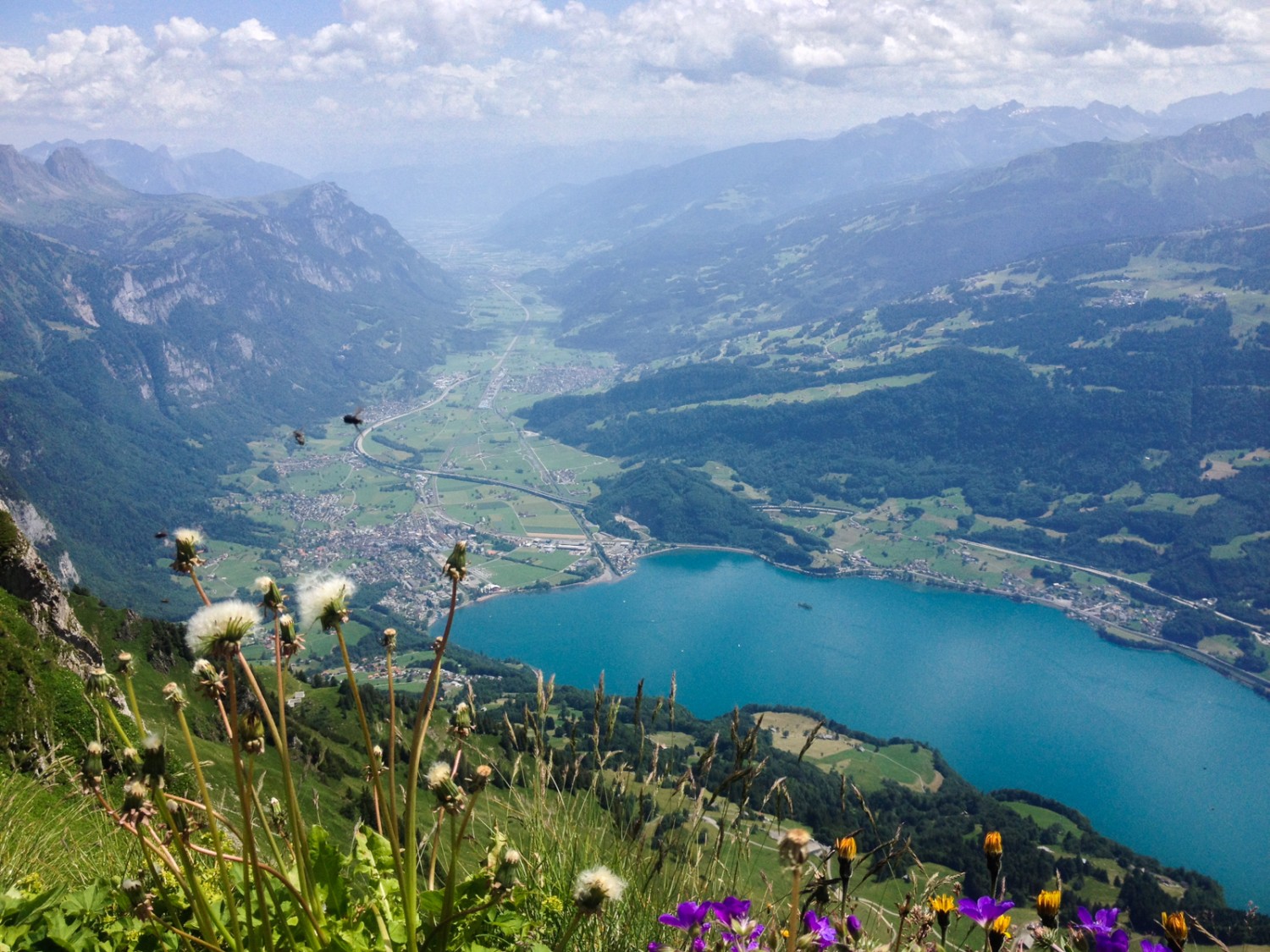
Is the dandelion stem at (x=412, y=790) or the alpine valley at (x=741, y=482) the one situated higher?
the dandelion stem at (x=412, y=790)

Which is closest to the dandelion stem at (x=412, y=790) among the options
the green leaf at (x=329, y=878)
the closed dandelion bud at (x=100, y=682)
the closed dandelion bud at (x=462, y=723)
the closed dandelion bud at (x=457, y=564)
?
the closed dandelion bud at (x=457, y=564)

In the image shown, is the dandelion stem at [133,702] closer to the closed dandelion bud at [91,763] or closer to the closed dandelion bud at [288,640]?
the closed dandelion bud at [91,763]

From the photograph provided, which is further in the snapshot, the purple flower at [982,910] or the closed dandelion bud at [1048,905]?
the purple flower at [982,910]

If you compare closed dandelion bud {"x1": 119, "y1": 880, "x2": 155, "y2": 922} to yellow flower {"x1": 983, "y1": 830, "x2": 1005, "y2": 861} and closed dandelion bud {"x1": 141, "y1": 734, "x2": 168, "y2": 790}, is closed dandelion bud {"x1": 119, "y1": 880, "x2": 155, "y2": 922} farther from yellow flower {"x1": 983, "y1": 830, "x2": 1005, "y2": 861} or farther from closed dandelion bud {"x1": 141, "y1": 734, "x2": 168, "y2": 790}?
yellow flower {"x1": 983, "y1": 830, "x2": 1005, "y2": 861}

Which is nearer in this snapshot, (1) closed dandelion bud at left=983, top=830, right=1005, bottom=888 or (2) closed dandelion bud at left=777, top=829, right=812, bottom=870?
(2) closed dandelion bud at left=777, top=829, right=812, bottom=870

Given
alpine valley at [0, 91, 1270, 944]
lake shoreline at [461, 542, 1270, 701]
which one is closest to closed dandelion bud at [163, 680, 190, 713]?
alpine valley at [0, 91, 1270, 944]

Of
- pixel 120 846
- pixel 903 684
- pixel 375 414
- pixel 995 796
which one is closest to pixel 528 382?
pixel 375 414

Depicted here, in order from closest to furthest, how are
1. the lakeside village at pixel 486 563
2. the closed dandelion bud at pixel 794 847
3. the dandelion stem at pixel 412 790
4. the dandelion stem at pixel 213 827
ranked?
the closed dandelion bud at pixel 794 847, the dandelion stem at pixel 213 827, the dandelion stem at pixel 412 790, the lakeside village at pixel 486 563
